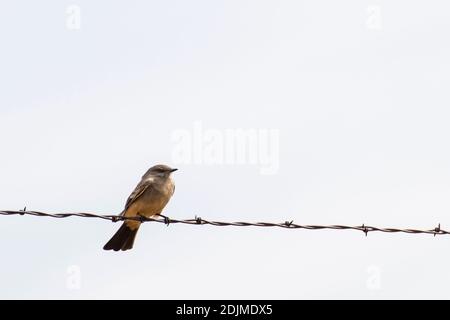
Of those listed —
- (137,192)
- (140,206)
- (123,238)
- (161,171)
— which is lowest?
(123,238)

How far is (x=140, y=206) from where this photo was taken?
1187cm

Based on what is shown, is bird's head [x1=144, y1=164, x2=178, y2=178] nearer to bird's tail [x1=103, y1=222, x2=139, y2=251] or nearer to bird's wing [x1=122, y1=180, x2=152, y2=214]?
bird's wing [x1=122, y1=180, x2=152, y2=214]

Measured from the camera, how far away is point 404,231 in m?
8.21

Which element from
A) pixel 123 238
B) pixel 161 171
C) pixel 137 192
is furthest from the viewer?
pixel 161 171

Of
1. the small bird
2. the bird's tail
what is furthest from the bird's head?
the bird's tail

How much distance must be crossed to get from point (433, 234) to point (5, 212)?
3.85 m

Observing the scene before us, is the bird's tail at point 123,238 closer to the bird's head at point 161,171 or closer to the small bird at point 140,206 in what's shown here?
the small bird at point 140,206

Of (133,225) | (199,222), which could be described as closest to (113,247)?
(133,225)

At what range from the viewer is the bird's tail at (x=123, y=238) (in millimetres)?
11781

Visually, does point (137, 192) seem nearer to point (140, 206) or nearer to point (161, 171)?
point (140, 206)

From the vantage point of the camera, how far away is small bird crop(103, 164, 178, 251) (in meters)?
11.8

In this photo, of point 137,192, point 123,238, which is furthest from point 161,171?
point 123,238

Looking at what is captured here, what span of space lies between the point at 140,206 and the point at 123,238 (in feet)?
1.56

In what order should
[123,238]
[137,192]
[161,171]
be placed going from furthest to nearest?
[161,171]
[137,192]
[123,238]
